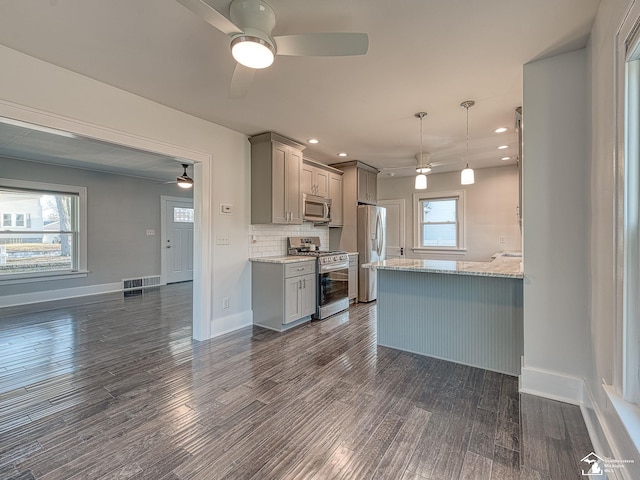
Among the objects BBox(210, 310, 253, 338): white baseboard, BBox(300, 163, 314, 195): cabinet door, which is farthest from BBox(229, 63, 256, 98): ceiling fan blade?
BBox(210, 310, 253, 338): white baseboard

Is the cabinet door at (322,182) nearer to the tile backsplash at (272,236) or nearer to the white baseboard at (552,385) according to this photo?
the tile backsplash at (272,236)

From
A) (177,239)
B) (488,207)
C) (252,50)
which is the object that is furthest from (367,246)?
(177,239)

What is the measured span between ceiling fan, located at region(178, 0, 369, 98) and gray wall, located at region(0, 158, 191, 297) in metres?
5.67

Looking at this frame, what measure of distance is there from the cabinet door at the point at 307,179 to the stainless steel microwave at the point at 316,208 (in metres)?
0.09

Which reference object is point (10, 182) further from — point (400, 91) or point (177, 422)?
point (400, 91)

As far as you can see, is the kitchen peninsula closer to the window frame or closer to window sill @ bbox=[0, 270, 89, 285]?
the window frame

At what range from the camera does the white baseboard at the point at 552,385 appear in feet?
7.03

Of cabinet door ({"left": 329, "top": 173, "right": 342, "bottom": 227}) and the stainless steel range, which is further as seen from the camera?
cabinet door ({"left": 329, "top": 173, "right": 342, "bottom": 227})

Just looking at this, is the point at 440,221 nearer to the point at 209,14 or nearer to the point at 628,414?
the point at 628,414

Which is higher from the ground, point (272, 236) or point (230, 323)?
point (272, 236)

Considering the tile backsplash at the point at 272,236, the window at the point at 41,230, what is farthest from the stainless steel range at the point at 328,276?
the window at the point at 41,230

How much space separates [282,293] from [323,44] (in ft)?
9.06

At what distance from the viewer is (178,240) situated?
749cm

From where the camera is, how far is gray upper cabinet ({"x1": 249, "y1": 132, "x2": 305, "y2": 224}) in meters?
3.88
